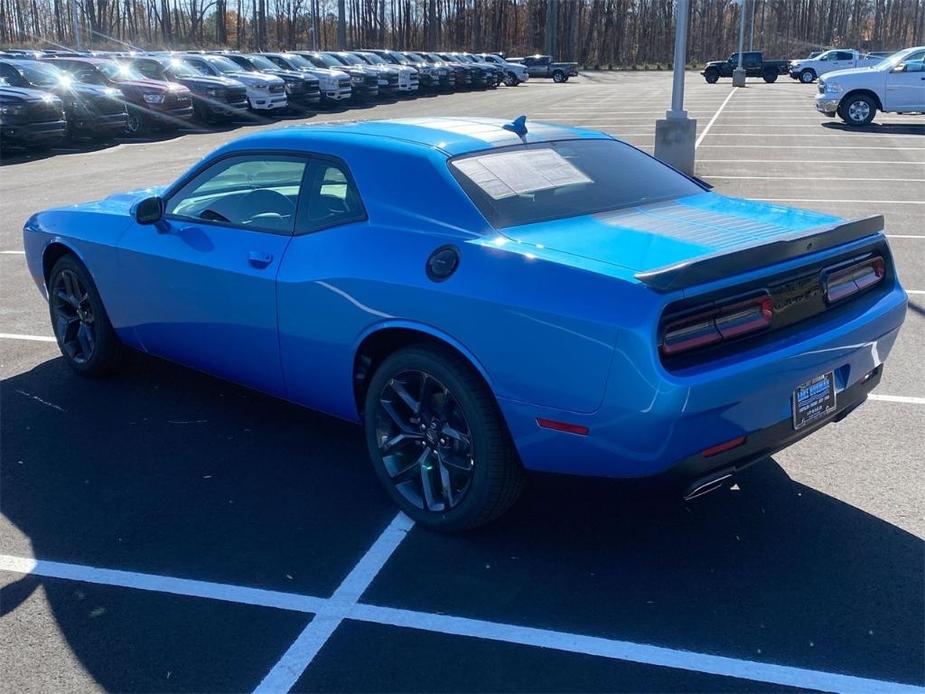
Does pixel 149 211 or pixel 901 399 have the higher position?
pixel 149 211

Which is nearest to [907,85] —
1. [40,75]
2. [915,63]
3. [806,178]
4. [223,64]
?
[915,63]

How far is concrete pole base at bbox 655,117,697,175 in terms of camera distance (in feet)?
45.0

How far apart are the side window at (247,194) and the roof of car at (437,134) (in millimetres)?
110

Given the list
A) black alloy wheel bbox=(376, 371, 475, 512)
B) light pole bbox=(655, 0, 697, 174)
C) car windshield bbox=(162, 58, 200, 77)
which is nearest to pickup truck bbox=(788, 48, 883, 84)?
car windshield bbox=(162, 58, 200, 77)

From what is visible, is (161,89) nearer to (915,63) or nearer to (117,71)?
(117,71)

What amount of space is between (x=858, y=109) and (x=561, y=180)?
20574 mm

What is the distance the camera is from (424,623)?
10.8 feet

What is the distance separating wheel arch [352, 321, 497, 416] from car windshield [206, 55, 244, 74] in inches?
972

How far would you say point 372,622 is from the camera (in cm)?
331

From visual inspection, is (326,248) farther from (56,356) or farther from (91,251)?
(56,356)

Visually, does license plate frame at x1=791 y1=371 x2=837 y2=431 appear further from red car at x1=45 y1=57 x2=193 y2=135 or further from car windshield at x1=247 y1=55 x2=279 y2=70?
car windshield at x1=247 y1=55 x2=279 y2=70

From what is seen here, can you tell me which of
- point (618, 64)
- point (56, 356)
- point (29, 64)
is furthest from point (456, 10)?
point (56, 356)

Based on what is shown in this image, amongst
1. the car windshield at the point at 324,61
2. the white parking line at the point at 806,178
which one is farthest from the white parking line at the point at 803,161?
the car windshield at the point at 324,61

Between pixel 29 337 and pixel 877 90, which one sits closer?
pixel 29 337
